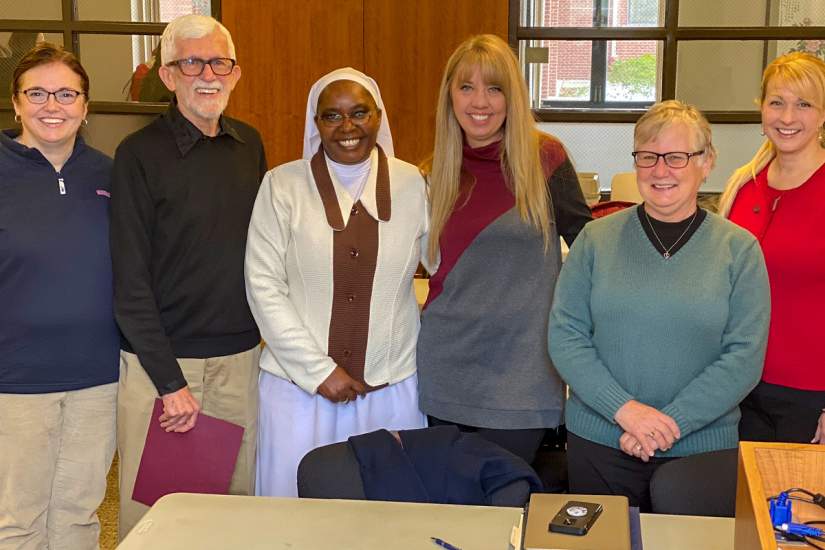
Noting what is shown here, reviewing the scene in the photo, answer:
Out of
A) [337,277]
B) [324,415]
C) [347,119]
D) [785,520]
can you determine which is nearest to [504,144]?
[347,119]

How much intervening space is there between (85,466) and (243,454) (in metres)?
0.47

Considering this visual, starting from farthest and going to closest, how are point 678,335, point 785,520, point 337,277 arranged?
point 337,277 → point 678,335 → point 785,520

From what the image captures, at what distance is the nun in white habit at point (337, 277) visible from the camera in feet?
8.84

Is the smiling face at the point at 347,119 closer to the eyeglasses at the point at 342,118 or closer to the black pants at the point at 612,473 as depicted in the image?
the eyeglasses at the point at 342,118

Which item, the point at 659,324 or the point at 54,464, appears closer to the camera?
the point at 659,324

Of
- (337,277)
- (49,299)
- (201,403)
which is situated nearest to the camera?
(49,299)

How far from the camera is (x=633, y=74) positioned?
6398mm

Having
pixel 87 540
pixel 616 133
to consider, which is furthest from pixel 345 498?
pixel 616 133

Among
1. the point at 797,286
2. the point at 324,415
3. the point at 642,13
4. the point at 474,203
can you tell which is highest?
the point at 642,13

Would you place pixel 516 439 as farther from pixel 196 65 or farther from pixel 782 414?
pixel 196 65

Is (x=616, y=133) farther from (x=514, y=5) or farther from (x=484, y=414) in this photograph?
(x=484, y=414)

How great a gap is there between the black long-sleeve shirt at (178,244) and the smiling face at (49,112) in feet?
0.51

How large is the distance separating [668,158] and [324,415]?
1.19 metres

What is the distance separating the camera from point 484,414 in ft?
8.73
